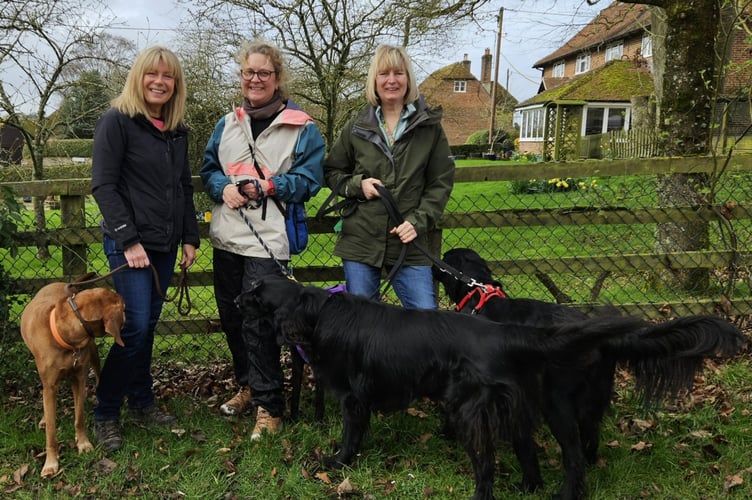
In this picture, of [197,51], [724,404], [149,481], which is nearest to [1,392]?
[149,481]

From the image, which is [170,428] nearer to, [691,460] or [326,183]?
[326,183]

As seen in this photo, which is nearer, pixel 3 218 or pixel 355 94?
pixel 3 218

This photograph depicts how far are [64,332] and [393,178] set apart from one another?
206 cm

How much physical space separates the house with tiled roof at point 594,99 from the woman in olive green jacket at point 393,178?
6758mm

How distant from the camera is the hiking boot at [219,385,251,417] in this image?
3713 millimetres

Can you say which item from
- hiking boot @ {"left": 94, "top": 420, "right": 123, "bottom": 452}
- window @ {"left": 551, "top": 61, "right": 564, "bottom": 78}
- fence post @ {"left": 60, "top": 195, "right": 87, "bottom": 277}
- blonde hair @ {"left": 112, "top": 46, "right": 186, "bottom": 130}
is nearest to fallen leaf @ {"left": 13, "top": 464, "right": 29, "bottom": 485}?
hiking boot @ {"left": 94, "top": 420, "right": 123, "bottom": 452}

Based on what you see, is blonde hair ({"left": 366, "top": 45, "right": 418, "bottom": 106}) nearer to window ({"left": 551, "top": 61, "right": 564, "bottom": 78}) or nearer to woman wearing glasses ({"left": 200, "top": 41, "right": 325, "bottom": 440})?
woman wearing glasses ({"left": 200, "top": 41, "right": 325, "bottom": 440})

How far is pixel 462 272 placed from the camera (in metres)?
3.83

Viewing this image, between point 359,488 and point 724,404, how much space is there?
2.61 meters

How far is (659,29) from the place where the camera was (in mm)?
7316

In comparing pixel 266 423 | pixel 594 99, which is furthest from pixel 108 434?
pixel 594 99

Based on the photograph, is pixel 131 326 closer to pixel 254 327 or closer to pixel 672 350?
pixel 254 327

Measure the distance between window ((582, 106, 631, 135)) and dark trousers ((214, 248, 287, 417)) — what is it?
30774mm

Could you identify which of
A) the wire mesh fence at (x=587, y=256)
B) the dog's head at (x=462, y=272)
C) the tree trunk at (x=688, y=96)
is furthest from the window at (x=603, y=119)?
the dog's head at (x=462, y=272)
